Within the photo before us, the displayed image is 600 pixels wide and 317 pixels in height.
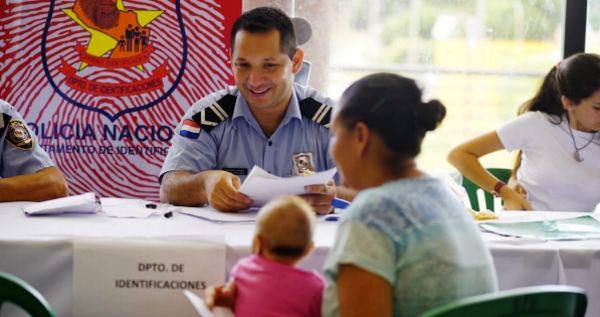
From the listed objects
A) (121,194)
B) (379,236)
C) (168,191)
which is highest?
(379,236)

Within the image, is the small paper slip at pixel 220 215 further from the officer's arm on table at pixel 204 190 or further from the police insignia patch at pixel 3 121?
the police insignia patch at pixel 3 121

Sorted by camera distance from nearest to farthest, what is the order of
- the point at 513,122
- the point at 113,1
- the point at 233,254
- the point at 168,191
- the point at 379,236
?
the point at 379,236, the point at 233,254, the point at 168,191, the point at 513,122, the point at 113,1

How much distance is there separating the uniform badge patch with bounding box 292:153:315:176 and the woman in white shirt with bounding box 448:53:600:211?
2.81ft

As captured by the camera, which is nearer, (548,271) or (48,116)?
(548,271)

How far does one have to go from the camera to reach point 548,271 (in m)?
1.67

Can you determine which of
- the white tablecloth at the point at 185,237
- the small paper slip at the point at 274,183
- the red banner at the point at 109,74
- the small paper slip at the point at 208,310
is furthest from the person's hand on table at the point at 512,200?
the small paper slip at the point at 208,310

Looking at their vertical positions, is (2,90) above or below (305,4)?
below

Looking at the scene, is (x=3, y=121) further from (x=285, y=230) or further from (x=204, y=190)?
(x=285, y=230)

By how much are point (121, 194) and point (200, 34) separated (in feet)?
3.10

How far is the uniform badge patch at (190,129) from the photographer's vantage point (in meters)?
2.49

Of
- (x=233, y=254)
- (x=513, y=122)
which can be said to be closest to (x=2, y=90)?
(x=233, y=254)

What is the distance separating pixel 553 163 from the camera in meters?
2.90

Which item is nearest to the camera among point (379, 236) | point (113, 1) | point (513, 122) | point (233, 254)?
point (379, 236)

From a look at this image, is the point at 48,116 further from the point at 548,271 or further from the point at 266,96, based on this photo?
the point at 548,271
